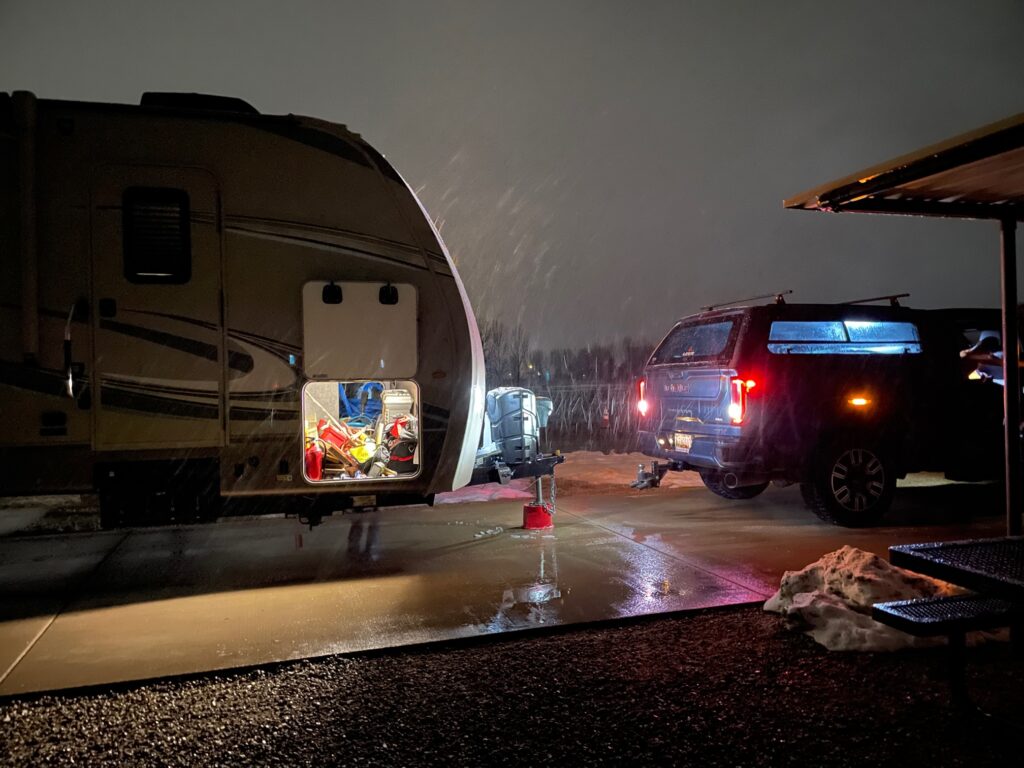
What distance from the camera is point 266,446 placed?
5.49 meters

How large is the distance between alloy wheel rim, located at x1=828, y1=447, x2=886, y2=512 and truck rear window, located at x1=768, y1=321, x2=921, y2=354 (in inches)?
40.4

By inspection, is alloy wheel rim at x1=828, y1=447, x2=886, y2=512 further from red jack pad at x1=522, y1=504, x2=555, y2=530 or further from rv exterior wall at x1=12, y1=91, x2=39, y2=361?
rv exterior wall at x1=12, y1=91, x2=39, y2=361

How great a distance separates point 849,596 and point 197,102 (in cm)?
Answer: 566

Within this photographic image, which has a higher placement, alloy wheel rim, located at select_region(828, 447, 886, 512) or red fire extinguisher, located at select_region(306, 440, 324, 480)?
red fire extinguisher, located at select_region(306, 440, 324, 480)

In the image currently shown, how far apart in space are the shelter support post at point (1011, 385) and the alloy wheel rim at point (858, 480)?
2528 mm

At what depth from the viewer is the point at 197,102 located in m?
5.70

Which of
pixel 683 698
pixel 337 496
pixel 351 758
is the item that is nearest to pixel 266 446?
pixel 337 496

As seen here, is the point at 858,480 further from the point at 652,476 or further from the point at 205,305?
the point at 205,305

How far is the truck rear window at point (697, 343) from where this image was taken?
7.20m

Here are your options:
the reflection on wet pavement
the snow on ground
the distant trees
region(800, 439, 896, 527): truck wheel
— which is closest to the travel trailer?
the reflection on wet pavement

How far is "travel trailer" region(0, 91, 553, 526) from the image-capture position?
202 inches

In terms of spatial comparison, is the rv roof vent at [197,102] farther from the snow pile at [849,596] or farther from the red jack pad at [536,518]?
the snow pile at [849,596]

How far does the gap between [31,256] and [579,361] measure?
50420mm

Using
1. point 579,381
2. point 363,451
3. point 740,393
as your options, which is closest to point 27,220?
point 363,451
